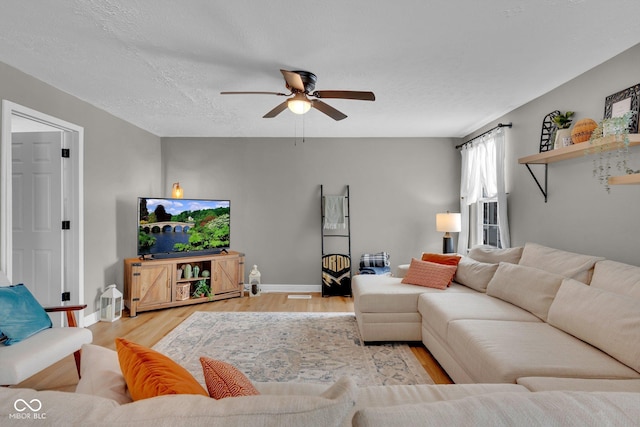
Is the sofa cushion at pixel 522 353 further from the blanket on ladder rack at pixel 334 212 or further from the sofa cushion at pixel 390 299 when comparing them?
the blanket on ladder rack at pixel 334 212

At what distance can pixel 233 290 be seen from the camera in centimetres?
489

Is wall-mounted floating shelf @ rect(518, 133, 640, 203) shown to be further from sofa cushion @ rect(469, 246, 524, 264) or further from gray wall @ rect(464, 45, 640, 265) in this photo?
sofa cushion @ rect(469, 246, 524, 264)

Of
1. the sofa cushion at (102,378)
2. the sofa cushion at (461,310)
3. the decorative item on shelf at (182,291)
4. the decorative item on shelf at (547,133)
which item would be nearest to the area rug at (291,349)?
the sofa cushion at (461,310)

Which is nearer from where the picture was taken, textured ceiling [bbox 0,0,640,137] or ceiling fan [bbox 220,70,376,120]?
textured ceiling [bbox 0,0,640,137]

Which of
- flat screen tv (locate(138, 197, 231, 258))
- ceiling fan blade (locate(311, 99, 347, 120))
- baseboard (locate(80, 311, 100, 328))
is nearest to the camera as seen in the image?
ceiling fan blade (locate(311, 99, 347, 120))

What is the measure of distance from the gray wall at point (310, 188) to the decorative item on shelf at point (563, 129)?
2.38 meters

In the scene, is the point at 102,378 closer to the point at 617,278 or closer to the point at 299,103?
the point at 299,103

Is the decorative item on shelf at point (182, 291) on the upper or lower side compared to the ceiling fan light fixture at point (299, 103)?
lower

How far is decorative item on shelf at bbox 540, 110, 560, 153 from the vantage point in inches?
124

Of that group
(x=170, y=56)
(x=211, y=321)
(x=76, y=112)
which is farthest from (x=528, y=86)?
(x=76, y=112)

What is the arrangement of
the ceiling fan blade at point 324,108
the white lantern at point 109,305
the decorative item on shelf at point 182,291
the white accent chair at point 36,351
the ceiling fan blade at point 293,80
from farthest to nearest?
1. the decorative item on shelf at point 182,291
2. the white lantern at point 109,305
3. the ceiling fan blade at point 324,108
4. the ceiling fan blade at point 293,80
5. the white accent chair at point 36,351

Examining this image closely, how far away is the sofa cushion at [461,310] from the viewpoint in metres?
2.48

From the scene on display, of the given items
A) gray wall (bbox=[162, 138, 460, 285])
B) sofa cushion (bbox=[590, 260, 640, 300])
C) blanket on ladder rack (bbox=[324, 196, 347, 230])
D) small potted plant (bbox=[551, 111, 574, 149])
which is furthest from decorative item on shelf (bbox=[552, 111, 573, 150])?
blanket on ladder rack (bbox=[324, 196, 347, 230])

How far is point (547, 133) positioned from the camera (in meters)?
3.22
